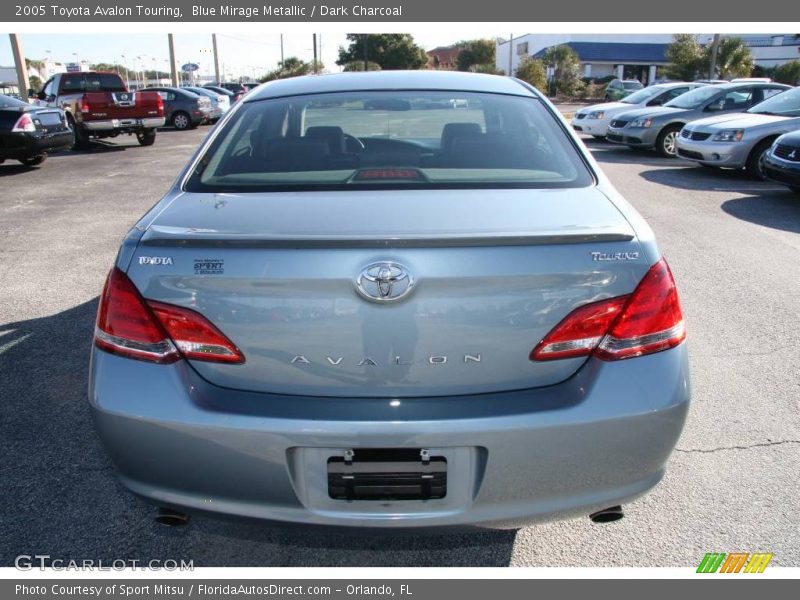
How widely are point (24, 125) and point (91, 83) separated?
250 inches

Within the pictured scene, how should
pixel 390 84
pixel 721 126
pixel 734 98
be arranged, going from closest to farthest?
1. pixel 390 84
2. pixel 721 126
3. pixel 734 98

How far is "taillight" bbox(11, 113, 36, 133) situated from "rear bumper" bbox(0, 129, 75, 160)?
71mm

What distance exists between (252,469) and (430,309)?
67 cm

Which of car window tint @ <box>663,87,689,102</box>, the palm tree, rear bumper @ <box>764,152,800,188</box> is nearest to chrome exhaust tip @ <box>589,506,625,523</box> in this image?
rear bumper @ <box>764,152,800,188</box>

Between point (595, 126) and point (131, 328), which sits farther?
point (595, 126)

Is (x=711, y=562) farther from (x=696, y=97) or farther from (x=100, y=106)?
(x=100, y=106)

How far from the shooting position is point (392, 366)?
185 centimetres

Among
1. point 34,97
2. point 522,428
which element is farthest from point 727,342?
point 34,97

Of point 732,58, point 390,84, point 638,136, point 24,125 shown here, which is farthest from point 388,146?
point 732,58

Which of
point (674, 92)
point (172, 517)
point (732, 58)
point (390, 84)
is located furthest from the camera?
point (732, 58)

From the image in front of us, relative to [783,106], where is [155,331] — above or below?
below

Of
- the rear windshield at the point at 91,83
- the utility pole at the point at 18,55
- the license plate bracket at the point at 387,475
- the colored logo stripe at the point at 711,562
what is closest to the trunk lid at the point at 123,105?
the rear windshield at the point at 91,83

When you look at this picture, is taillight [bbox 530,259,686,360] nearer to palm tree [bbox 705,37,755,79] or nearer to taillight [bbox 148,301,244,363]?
Answer: taillight [bbox 148,301,244,363]

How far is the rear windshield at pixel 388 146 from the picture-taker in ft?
7.98
